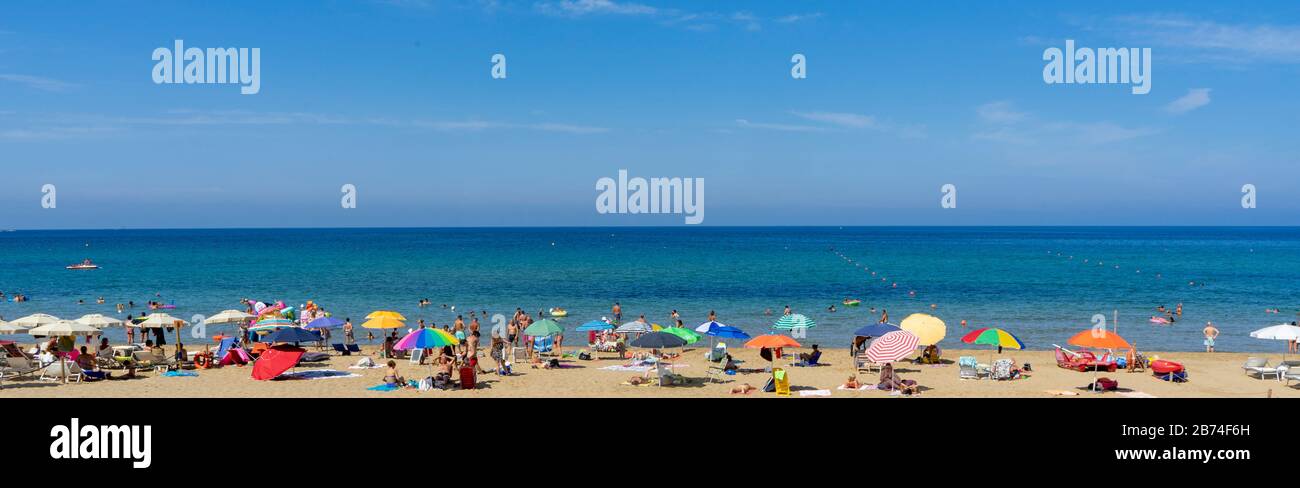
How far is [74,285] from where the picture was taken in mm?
60156

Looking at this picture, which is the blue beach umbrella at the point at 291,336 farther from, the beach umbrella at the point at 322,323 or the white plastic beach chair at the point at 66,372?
the white plastic beach chair at the point at 66,372

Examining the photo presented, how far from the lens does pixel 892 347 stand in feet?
57.6

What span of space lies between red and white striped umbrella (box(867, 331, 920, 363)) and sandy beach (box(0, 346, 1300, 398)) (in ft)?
2.66

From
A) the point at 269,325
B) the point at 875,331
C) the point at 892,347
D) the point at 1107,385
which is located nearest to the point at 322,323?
the point at 269,325

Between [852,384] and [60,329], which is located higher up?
[60,329]

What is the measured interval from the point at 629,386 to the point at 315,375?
24.5 feet

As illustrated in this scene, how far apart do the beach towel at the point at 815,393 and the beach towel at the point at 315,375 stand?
10.5m

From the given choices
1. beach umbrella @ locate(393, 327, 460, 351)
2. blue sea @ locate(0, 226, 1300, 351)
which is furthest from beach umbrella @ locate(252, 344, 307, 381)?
blue sea @ locate(0, 226, 1300, 351)

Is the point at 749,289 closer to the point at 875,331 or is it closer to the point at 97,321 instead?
the point at 875,331

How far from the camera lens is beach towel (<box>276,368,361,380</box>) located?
19.4 metres

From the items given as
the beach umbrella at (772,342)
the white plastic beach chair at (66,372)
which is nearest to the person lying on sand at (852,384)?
the beach umbrella at (772,342)
